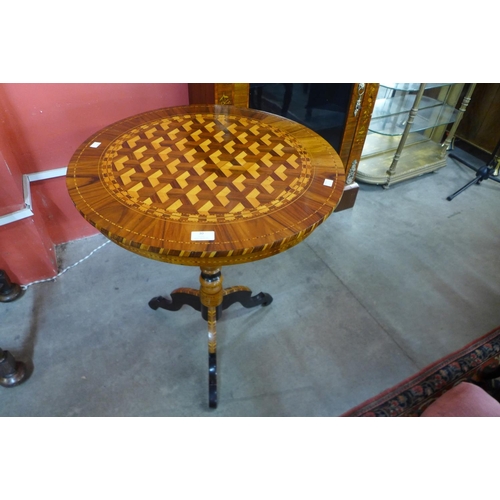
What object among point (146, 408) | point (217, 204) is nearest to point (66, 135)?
point (217, 204)

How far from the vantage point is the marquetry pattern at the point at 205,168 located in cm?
111

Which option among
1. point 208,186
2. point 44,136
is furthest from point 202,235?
point 44,136

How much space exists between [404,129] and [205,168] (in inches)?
78.1

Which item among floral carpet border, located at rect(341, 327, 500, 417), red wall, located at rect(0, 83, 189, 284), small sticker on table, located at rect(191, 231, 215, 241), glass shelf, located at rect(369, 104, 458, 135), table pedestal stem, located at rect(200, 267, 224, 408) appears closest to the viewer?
small sticker on table, located at rect(191, 231, 215, 241)

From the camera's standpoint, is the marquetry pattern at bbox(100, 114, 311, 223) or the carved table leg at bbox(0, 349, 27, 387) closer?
the marquetry pattern at bbox(100, 114, 311, 223)

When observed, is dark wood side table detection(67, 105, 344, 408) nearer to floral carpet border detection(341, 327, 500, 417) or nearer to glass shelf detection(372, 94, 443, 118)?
floral carpet border detection(341, 327, 500, 417)

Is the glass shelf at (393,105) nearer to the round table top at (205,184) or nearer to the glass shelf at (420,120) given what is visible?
the glass shelf at (420,120)

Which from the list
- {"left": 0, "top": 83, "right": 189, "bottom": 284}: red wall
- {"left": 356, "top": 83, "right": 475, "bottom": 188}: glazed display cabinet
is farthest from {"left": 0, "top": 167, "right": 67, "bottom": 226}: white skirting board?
{"left": 356, "top": 83, "right": 475, "bottom": 188}: glazed display cabinet

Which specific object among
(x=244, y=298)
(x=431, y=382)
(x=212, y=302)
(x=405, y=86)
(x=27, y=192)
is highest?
(x=405, y=86)

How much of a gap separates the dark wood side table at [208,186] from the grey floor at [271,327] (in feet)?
0.78

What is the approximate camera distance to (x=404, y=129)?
268cm

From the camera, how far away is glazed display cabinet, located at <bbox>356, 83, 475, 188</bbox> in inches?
109

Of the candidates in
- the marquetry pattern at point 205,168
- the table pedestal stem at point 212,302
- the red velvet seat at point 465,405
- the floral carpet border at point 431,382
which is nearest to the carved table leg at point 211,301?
the table pedestal stem at point 212,302

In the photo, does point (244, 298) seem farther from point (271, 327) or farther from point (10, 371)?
point (10, 371)
